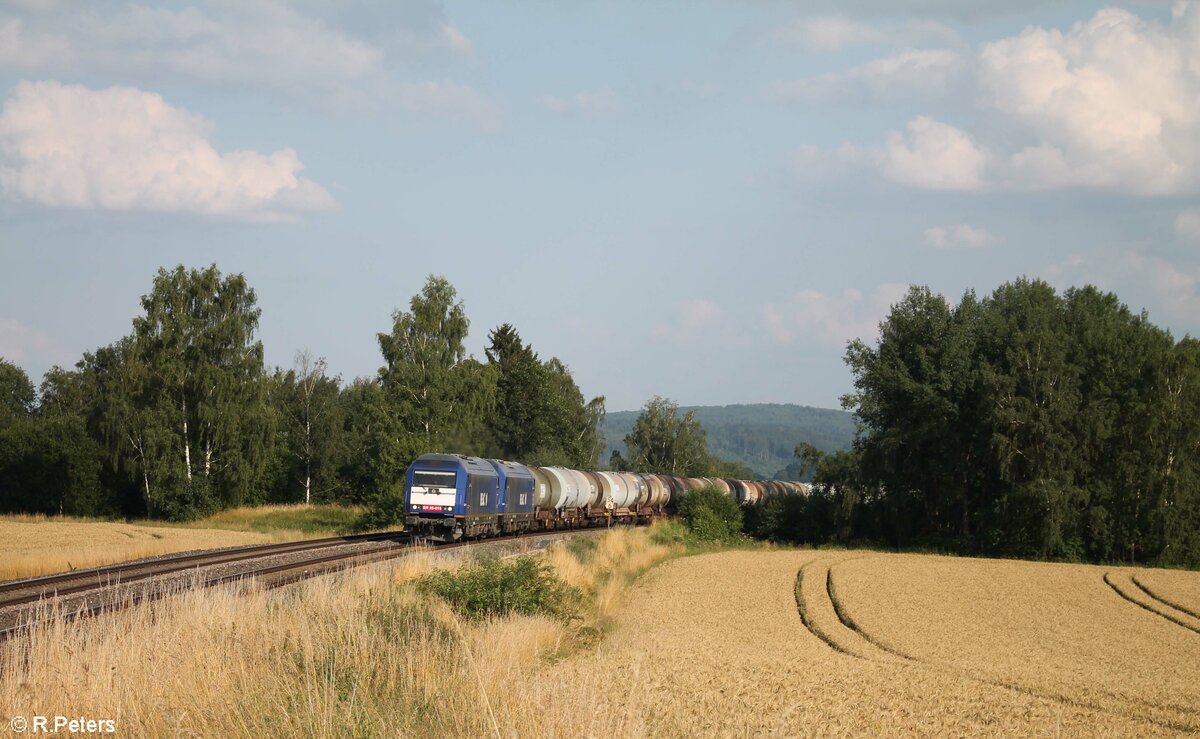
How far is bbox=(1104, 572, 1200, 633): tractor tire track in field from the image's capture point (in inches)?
1076

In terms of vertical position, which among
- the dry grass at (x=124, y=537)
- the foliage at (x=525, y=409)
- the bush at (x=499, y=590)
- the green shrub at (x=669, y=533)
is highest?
the foliage at (x=525, y=409)

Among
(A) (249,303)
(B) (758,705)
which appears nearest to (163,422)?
(A) (249,303)

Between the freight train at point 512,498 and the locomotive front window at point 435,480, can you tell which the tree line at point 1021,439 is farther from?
the locomotive front window at point 435,480

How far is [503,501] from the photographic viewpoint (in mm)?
39938

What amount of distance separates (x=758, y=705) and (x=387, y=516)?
3862cm

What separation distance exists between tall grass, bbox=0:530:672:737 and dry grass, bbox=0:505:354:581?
14177 mm

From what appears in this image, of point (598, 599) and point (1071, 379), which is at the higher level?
point (1071, 379)

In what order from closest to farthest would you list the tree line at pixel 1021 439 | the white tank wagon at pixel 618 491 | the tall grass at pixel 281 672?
A: the tall grass at pixel 281 672
the tree line at pixel 1021 439
the white tank wagon at pixel 618 491

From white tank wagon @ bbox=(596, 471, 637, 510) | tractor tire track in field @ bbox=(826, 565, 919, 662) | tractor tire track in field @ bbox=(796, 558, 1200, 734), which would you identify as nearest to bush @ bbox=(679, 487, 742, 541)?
white tank wagon @ bbox=(596, 471, 637, 510)

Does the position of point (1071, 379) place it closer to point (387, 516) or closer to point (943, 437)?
point (943, 437)

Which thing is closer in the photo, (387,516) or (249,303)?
(387,516)

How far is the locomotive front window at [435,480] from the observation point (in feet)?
115

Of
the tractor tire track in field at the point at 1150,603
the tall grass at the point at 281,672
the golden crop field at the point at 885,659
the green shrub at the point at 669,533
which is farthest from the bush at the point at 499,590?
the green shrub at the point at 669,533

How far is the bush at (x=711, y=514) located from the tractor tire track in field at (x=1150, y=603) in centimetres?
2080
